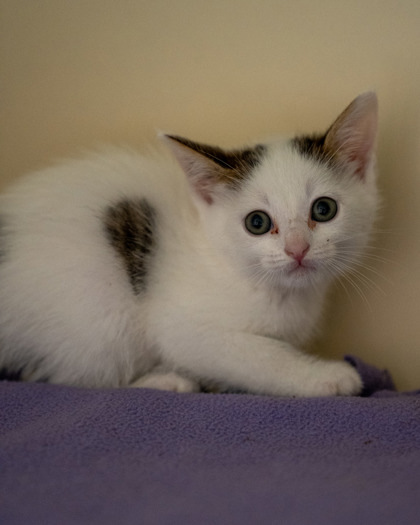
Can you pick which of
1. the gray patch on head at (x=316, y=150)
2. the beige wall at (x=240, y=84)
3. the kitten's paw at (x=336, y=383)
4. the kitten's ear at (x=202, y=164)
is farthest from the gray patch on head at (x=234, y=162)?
the kitten's paw at (x=336, y=383)

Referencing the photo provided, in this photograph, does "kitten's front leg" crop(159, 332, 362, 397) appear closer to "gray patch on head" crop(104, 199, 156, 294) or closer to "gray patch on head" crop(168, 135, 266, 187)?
"gray patch on head" crop(104, 199, 156, 294)

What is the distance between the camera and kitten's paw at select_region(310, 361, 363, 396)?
126cm

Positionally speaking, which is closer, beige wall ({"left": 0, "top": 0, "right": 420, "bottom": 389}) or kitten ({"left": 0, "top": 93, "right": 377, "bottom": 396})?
kitten ({"left": 0, "top": 93, "right": 377, "bottom": 396})

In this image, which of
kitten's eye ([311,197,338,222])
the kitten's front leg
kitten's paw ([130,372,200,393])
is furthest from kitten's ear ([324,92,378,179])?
kitten's paw ([130,372,200,393])

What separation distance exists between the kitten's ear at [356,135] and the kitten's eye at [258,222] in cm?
25

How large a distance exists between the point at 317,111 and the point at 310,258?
Answer: 62cm

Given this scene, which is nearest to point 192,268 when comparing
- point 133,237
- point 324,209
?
point 133,237

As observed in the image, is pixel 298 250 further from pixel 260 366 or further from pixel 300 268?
pixel 260 366

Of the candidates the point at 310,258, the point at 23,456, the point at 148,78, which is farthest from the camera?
the point at 148,78

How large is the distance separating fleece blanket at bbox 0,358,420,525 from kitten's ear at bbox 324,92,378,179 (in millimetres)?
615

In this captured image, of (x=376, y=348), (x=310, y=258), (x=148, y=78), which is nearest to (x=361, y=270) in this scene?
(x=376, y=348)

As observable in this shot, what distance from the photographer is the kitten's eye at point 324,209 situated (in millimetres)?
1299

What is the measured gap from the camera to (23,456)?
988 millimetres

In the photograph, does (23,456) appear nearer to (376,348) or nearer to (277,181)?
(277,181)
